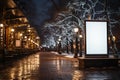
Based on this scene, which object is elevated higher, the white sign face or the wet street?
the white sign face

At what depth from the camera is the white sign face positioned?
22.2 metres

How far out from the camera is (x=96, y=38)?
22359 millimetres

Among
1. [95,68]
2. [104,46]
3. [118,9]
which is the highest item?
[118,9]

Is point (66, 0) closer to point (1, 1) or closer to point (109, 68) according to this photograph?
point (1, 1)

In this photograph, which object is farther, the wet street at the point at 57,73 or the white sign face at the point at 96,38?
the white sign face at the point at 96,38

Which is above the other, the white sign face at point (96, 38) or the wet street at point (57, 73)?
the white sign face at point (96, 38)

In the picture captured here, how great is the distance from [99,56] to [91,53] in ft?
1.81

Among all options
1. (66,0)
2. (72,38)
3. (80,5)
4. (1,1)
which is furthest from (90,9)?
(72,38)

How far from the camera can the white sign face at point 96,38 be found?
22.2m

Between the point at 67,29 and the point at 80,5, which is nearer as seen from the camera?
the point at 80,5

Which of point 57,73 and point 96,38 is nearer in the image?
point 57,73

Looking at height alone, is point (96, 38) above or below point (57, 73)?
above

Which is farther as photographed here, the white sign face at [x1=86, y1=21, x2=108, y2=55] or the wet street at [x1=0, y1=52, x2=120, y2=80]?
the white sign face at [x1=86, y1=21, x2=108, y2=55]

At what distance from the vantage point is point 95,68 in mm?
21969
